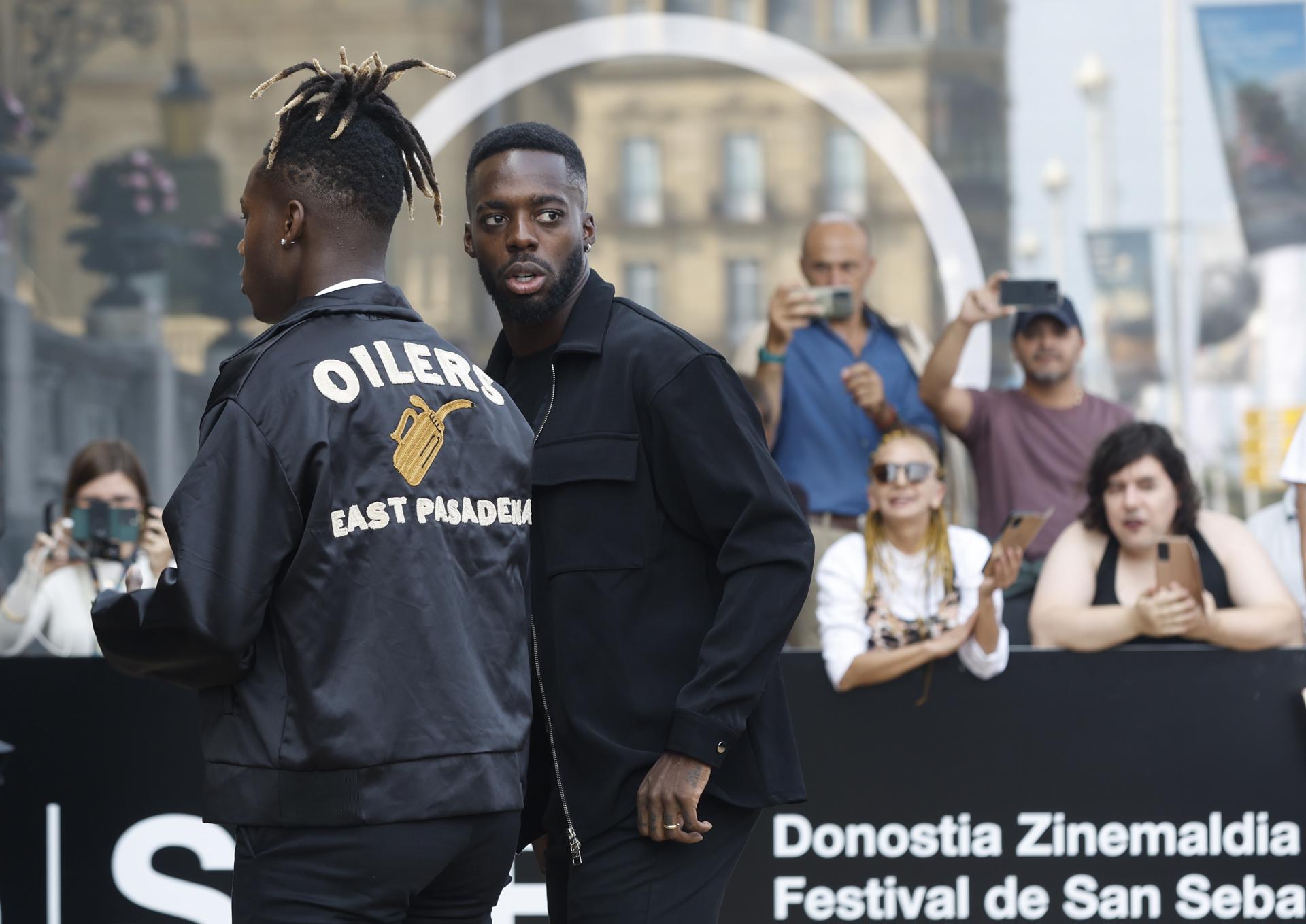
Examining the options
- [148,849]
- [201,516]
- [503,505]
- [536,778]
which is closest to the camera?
[201,516]

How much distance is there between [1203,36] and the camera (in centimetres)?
702

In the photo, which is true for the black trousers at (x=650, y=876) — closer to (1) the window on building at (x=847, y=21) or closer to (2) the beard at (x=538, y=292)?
(2) the beard at (x=538, y=292)

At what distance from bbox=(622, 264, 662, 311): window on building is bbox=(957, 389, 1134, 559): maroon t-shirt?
68.9 inches

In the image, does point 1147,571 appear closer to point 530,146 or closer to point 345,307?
point 530,146

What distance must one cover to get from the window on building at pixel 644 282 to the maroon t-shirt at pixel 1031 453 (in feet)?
5.74

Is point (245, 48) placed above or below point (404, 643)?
above

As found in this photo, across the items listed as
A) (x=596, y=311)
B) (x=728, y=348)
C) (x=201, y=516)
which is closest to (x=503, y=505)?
(x=201, y=516)

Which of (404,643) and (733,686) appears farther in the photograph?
(733,686)

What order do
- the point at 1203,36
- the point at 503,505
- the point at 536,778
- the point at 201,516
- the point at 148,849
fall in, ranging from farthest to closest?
the point at 1203,36 → the point at 148,849 → the point at 536,778 → the point at 503,505 → the point at 201,516

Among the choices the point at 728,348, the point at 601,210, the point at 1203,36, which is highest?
the point at 1203,36

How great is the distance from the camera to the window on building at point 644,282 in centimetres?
709

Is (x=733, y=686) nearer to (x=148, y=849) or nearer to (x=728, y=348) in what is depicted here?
(x=148, y=849)

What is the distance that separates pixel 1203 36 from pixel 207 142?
434 cm

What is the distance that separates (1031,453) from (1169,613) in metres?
1.38
